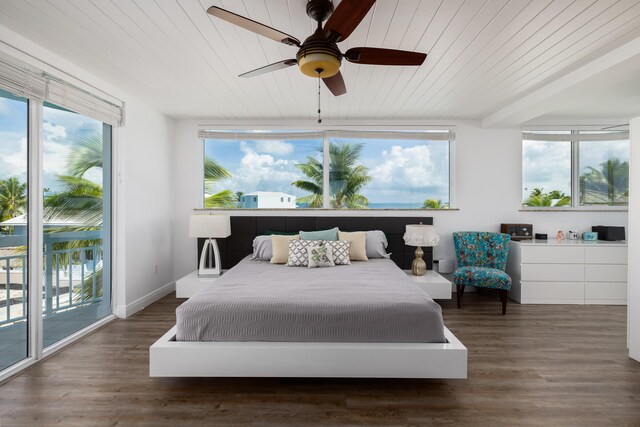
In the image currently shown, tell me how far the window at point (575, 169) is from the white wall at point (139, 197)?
16.0ft

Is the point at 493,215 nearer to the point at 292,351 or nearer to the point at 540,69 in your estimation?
the point at 540,69

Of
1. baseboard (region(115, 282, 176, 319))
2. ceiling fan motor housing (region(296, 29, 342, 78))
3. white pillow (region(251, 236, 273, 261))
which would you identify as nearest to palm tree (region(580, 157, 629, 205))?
white pillow (region(251, 236, 273, 261))

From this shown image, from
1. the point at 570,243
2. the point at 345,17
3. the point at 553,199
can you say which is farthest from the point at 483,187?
the point at 345,17

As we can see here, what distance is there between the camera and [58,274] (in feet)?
10.1

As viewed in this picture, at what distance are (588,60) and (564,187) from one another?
254cm

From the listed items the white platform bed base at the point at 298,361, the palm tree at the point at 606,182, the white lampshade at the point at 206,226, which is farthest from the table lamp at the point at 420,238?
the palm tree at the point at 606,182

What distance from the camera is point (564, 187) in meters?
4.80

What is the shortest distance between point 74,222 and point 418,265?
3699mm

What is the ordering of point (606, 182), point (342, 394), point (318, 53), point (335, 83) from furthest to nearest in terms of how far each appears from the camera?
point (606, 182) → point (335, 83) → point (342, 394) → point (318, 53)

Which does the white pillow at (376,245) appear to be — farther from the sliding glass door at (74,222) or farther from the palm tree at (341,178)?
the sliding glass door at (74,222)

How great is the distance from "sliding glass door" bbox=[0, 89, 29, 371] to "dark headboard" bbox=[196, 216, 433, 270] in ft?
7.12

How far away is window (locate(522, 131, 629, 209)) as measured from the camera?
4723 mm

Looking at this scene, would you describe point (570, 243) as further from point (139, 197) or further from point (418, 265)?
point (139, 197)

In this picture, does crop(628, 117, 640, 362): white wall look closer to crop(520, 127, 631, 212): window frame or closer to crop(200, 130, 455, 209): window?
crop(520, 127, 631, 212): window frame
